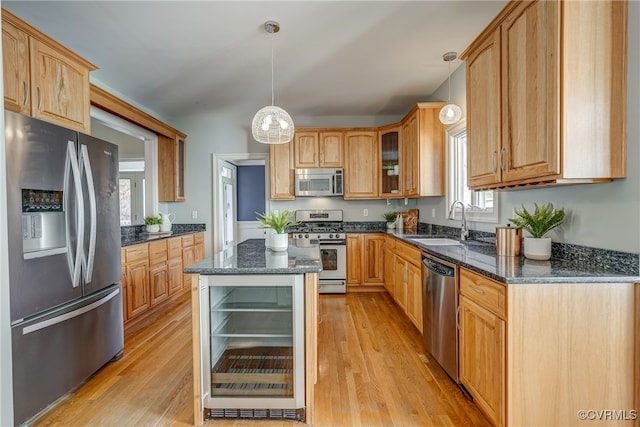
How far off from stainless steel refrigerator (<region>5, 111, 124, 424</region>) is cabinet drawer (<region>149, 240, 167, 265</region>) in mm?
953

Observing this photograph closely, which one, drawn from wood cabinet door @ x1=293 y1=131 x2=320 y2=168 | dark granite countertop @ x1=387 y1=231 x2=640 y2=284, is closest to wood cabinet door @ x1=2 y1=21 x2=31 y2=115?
dark granite countertop @ x1=387 y1=231 x2=640 y2=284

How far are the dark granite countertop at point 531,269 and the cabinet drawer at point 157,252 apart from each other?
2904mm

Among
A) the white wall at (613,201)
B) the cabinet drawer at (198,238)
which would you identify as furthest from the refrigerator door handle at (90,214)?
the white wall at (613,201)

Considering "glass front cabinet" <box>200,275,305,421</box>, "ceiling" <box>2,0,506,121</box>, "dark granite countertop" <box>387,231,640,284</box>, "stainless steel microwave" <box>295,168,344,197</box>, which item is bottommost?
"glass front cabinet" <box>200,275,305,421</box>

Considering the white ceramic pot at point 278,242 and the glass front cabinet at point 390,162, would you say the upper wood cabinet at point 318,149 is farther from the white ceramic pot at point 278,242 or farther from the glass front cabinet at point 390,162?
the white ceramic pot at point 278,242

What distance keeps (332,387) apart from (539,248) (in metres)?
1.60

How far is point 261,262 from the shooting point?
1.96 m

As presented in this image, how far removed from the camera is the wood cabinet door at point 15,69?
1.85m

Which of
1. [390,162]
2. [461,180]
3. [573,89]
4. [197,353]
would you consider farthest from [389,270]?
[573,89]

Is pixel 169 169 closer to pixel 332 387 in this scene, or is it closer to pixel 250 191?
pixel 250 191

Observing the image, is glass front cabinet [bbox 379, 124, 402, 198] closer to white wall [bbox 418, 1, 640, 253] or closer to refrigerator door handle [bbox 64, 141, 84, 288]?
white wall [bbox 418, 1, 640, 253]

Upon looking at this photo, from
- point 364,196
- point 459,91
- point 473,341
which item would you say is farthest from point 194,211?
point 473,341

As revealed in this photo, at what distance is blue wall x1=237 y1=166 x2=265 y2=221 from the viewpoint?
725cm

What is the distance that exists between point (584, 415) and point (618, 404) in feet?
0.53
